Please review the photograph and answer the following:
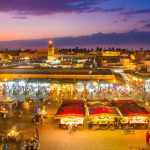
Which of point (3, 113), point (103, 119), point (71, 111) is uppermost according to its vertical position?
point (71, 111)

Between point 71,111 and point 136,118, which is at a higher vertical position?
point 71,111

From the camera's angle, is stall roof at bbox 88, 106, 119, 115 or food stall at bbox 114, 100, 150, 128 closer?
food stall at bbox 114, 100, 150, 128

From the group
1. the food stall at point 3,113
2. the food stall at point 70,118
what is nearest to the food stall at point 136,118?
the food stall at point 70,118

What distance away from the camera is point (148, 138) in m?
15.4

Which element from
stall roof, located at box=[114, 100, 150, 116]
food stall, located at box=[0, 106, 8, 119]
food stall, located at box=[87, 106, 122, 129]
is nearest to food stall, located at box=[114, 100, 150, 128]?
stall roof, located at box=[114, 100, 150, 116]

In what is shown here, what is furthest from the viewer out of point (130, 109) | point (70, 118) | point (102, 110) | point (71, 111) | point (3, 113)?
point (3, 113)

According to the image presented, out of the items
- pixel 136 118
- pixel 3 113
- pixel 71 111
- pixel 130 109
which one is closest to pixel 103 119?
pixel 136 118

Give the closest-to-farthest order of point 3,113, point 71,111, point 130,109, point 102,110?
point 71,111
point 102,110
point 130,109
point 3,113

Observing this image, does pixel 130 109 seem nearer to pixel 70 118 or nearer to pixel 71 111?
pixel 71 111

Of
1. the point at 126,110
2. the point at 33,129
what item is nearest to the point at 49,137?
the point at 33,129

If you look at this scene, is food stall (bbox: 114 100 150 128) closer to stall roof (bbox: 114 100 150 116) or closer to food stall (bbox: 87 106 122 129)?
stall roof (bbox: 114 100 150 116)

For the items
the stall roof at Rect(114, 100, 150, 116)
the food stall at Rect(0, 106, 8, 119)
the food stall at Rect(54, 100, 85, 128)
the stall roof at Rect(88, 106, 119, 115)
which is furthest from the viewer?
the food stall at Rect(0, 106, 8, 119)

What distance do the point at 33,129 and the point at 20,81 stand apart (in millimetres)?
12788

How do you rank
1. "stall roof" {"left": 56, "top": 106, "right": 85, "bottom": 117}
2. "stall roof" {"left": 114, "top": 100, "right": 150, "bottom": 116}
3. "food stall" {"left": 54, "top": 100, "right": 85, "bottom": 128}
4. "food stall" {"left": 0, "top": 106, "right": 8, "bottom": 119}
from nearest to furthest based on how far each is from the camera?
"food stall" {"left": 54, "top": 100, "right": 85, "bottom": 128} → "stall roof" {"left": 56, "top": 106, "right": 85, "bottom": 117} → "stall roof" {"left": 114, "top": 100, "right": 150, "bottom": 116} → "food stall" {"left": 0, "top": 106, "right": 8, "bottom": 119}
